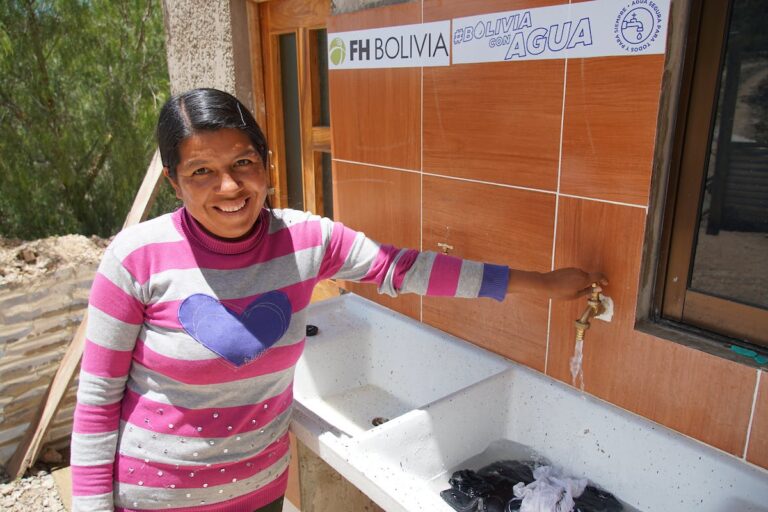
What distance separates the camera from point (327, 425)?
154 cm

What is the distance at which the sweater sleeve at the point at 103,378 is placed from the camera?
1.15 m

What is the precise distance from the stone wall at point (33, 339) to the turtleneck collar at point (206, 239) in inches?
134

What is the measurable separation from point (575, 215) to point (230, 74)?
6.46 ft

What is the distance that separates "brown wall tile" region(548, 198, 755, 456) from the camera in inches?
51.3

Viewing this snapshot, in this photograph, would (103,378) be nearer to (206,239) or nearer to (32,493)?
(206,239)

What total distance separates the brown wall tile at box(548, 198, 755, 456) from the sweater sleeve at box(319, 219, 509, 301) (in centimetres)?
25

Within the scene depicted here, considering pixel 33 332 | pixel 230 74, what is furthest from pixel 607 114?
pixel 33 332

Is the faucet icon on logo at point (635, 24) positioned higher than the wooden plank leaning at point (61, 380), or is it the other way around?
the faucet icon on logo at point (635, 24)

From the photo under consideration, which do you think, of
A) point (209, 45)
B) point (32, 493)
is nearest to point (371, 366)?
point (209, 45)

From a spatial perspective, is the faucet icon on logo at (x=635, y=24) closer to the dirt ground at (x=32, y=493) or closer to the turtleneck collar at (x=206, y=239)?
the turtleneck collar at (x=206, y=239)

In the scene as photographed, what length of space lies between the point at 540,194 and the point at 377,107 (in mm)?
737

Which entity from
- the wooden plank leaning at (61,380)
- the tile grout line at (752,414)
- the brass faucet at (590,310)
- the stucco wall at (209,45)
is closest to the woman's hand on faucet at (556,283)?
the brass faucet at (590,310)

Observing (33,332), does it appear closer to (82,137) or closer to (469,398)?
(82,137)

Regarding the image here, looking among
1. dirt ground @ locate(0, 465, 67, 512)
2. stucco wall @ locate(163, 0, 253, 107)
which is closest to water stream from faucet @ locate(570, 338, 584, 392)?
stucco wall @ locate(163, 0, 253, 107)
